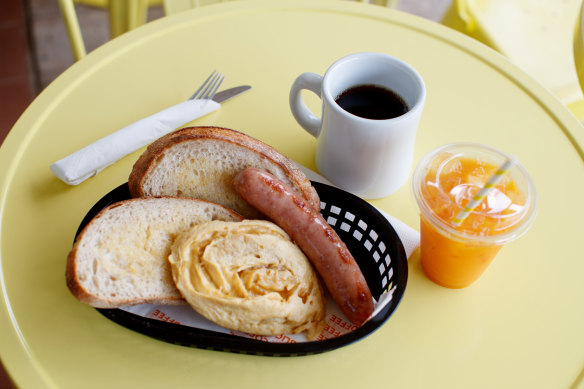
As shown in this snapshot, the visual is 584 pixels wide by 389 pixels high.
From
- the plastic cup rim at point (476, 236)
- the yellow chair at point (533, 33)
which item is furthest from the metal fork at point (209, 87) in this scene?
the yellow chair at point (533, 33)

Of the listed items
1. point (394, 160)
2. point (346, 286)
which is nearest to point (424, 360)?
point (346, 286)

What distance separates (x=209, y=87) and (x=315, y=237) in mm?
650

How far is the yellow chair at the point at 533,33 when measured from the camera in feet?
6.08

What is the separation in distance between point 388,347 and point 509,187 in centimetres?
40

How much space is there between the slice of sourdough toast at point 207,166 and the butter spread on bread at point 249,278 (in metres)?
0.13

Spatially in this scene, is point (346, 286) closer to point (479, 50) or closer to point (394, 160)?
point (394, 160)

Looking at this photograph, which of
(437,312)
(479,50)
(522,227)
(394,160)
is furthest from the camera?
(479,50)

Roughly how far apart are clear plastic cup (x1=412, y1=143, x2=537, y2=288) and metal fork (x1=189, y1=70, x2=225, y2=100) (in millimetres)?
660

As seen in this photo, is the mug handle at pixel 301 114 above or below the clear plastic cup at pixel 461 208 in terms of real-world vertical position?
above

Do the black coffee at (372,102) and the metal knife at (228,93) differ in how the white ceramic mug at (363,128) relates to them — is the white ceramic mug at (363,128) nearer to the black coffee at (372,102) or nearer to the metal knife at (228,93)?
the black coffee at (372,102)

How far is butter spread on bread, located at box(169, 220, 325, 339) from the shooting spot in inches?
38.1

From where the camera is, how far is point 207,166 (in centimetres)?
115

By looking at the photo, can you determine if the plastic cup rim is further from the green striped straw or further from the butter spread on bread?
the butter spread on bread

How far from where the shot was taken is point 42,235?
118 centimetres
